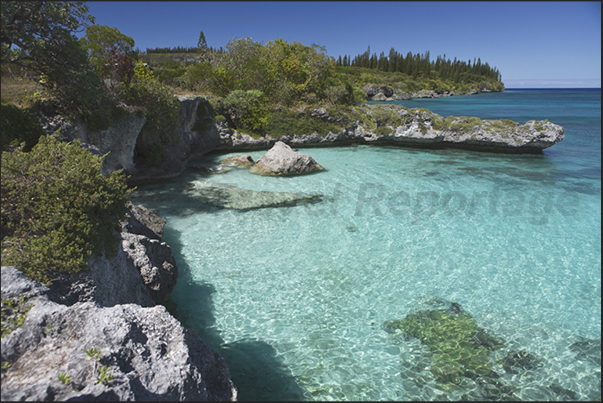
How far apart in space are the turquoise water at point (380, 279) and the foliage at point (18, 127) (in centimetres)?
539

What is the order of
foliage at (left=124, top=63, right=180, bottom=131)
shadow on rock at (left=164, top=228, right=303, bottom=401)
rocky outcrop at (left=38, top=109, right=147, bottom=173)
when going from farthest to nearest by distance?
foliage at (left=124, top=63, right=180, bottom=131) < rocky outcrop at (left=38, top=109, right=147, bottom=173) < shadow on rock at (left=164, top=228, right=303, bottom=401)

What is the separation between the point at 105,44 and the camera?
825 inches

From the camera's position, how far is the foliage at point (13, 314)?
4152mm

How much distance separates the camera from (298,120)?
33281 mm

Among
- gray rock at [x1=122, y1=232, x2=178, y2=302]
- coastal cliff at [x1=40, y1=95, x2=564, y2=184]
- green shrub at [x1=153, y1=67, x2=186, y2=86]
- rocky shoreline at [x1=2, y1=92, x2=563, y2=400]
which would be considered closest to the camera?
rocky shoreline at [x1=2, y1=92, x2=563, y2=400]

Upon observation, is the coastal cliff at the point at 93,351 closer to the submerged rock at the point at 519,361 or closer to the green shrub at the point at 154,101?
the submerged rock at the point at 519,361

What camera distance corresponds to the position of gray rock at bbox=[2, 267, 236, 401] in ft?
12.0

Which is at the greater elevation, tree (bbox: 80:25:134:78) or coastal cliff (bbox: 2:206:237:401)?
tree (bbox: 80:25:134:78)

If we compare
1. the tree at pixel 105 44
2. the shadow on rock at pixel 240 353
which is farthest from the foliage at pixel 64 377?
the tree at pixel 105 44

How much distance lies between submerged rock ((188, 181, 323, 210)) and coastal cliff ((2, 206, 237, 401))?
399 inches

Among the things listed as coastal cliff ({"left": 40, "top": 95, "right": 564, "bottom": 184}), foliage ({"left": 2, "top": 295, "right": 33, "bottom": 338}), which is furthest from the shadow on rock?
coastal cliff ({"left": 40, "top": 95, "right": 564, "bottom": 184})

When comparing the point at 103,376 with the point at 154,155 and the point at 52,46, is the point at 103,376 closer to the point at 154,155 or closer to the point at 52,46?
the point at 52,46

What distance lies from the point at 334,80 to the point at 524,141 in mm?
20603

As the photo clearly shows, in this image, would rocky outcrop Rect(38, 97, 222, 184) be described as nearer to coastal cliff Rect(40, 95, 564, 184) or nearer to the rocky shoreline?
coastal cliff Rect(40, 95, 564, 184)
